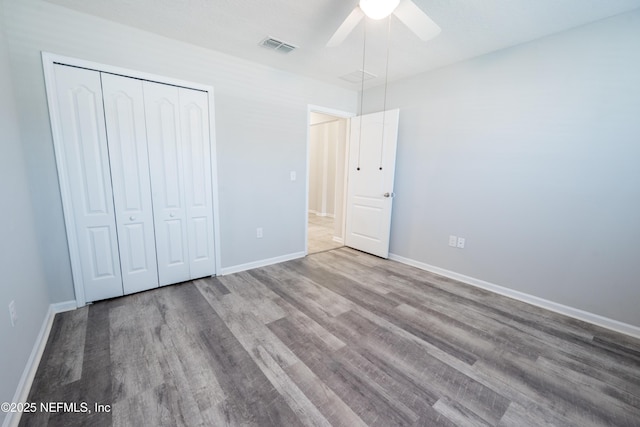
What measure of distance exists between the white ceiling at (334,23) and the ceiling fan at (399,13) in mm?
405

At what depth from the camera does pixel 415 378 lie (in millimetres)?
1587

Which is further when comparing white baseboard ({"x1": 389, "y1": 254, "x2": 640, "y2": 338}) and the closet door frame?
white baseboard ({"x1": 389, "y1": 254, "x2": 640, "y2": 338})

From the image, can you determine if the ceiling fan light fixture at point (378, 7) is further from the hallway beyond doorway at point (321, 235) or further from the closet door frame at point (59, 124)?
the hallway beyond doorway at point (321, 235)

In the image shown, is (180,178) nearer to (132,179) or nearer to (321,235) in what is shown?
(132,179)

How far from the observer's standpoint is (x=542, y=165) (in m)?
2.41

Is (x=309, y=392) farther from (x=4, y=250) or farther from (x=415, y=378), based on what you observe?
(x=4, y=250)

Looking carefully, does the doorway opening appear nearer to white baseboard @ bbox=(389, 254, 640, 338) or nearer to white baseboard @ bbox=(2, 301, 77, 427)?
white baseboard @ bbox=(389, 254, 640, 338)

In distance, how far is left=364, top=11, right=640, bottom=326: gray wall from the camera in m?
2.06

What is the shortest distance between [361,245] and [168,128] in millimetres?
2969

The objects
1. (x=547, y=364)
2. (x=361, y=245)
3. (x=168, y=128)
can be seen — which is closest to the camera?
(x=547, y=364)

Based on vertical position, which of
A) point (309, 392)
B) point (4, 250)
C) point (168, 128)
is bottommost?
point (309, 392)

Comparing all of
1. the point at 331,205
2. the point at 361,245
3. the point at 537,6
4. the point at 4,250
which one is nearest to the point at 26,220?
the point at 4,250

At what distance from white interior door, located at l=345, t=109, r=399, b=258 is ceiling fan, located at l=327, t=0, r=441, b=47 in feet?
5.83

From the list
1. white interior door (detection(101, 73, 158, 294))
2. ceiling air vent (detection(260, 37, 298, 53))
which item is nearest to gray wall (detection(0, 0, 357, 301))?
white interior door (detection(101, 73, 158, 294))
